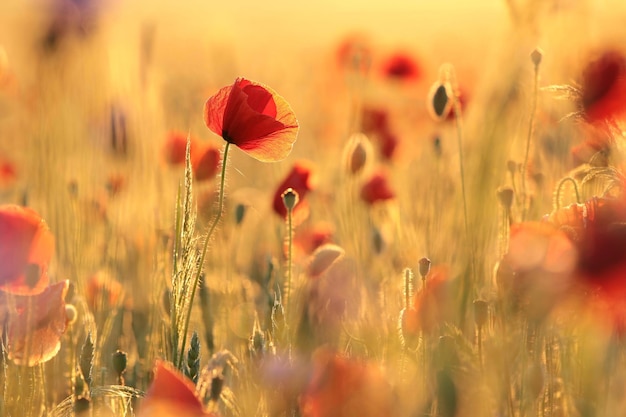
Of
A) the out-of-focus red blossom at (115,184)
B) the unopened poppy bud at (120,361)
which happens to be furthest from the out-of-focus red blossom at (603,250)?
the out-of-focus red blossom at (115,184)

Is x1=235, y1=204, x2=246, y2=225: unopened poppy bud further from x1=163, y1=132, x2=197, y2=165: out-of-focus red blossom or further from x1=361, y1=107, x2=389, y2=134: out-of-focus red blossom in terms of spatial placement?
x1=361, y1=107, x2=389, y2=134: out-of-focus red blossom

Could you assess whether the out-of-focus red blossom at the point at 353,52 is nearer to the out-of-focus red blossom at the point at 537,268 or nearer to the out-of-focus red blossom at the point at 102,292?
the out-of-focus red blossom at the point at 102,292

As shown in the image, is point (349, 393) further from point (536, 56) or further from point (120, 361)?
point (536, 56)

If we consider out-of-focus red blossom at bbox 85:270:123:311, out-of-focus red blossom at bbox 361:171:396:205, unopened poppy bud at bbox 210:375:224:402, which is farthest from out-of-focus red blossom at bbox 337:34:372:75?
unopened poppy bud at bbox 210:375:224:402

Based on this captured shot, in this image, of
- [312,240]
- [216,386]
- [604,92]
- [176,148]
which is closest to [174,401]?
[216,386]

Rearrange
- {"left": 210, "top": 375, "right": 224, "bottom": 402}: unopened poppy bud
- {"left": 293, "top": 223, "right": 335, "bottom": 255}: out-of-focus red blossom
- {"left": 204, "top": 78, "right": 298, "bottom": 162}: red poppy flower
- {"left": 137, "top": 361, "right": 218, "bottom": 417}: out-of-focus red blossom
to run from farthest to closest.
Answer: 1. {"left": 293, "top": 223, "right": 335, "bottom": 255}: out-of-focus red blossom
2. {"left": 204, "top": 78, "right": 298, "bottom": 162}: red poppy flower
3. {"left": 210, "top": 375, "right": 224, "bottom": 402}: unopened poppy bud
4. {"left": 137, "top": 361, "right": 218, "bottom": 417}: out-of-focus red blossom

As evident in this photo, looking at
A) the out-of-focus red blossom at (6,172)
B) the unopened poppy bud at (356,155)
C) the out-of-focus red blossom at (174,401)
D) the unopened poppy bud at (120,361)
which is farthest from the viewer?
the out-of-focus red blossom at (6,172)

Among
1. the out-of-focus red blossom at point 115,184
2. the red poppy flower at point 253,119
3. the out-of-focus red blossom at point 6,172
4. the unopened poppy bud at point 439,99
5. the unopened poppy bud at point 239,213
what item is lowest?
the out-of-focus red blossom at point 6,172
